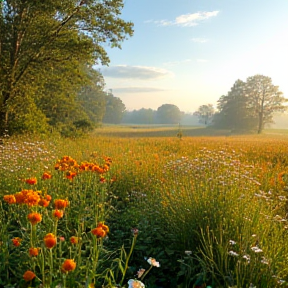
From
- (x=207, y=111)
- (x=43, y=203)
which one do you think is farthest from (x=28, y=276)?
(x=207, y=111)

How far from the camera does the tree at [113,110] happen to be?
73.4 m

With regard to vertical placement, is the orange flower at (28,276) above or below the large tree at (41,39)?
below

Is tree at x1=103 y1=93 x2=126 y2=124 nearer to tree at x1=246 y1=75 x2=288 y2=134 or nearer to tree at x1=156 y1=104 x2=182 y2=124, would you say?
tree at x1=156 y1=104 x2=182 y2=124

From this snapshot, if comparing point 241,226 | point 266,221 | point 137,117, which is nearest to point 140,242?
point 241,226

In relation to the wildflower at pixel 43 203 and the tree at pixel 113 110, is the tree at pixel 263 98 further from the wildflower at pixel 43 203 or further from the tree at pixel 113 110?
the wildflower at pixel 43 203

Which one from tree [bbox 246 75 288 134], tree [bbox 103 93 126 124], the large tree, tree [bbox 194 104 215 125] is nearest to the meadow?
the large tree

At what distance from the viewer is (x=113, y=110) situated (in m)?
75.8

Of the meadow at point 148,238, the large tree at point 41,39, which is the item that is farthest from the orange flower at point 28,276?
the large tree at point 41,39

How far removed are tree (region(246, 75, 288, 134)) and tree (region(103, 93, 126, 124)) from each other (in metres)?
39.4

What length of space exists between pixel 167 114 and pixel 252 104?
Result: 58.2 metres

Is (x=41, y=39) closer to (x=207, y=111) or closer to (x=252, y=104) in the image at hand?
(x=252, y=104)

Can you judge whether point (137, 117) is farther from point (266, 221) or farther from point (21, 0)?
point (266, 221)

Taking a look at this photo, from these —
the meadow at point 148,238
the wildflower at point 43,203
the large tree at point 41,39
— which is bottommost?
the meadow at point 148,238

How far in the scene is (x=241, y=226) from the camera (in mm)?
2691
